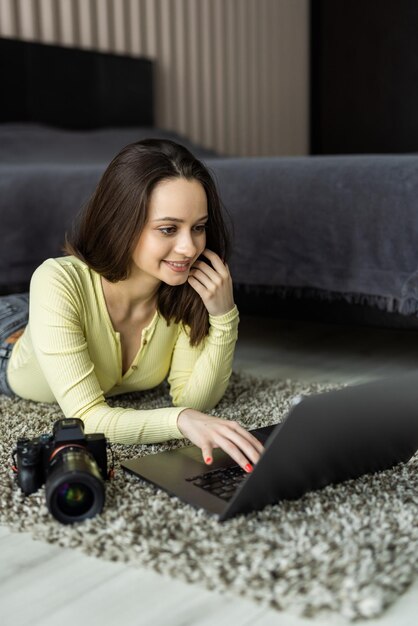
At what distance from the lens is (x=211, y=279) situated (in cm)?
146

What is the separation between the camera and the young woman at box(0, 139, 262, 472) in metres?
1.29

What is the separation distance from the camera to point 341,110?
16.1 feet

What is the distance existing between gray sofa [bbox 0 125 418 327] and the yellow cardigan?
1.46 feet

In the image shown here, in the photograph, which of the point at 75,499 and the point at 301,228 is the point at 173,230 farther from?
the point at 301,228

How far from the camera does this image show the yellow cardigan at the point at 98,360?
129 cm

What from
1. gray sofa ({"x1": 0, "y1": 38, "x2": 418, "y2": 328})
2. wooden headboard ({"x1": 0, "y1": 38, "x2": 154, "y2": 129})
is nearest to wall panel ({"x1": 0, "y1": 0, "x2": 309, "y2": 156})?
wooden headboard ({"x1": 0, "y1": 38, "x2": 154, "y2": 129})

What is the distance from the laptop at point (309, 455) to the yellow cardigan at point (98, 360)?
0.11 meters

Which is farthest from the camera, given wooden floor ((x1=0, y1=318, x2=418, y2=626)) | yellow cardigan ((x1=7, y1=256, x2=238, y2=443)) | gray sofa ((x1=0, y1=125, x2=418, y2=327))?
gray sofa ((x1=0, y1=125, x2=418, y2=327))

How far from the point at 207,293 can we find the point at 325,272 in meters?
0.51

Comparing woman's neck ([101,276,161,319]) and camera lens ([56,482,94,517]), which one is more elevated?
woman's neck ([101,276,161,319])

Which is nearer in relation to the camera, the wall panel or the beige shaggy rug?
the beige shaggy rug

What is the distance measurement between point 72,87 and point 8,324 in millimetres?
2174

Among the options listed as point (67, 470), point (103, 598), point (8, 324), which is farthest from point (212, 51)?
point (103, 598)

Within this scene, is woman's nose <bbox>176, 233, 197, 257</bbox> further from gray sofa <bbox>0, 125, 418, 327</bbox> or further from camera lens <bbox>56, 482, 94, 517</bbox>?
gray sofa <bbox>0, 125, 418, 327</bbox>
